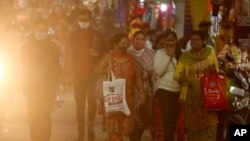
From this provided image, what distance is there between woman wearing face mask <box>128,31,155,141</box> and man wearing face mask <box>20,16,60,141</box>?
1332 mm

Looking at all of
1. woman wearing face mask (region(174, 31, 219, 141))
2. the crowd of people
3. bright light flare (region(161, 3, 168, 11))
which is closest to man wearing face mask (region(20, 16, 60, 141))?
the crowd of people

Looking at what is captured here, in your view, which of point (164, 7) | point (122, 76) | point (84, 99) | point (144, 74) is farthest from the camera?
point (164, 7)

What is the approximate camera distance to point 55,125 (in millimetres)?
15602

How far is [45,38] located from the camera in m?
11.9

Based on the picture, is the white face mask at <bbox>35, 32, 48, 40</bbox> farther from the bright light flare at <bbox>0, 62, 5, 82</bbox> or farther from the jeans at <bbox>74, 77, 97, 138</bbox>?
the bright light flare at <bbox>0, 62, 5, 82</bbox>

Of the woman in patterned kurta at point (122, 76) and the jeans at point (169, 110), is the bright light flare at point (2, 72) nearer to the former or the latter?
the jeans at point (169, 110)

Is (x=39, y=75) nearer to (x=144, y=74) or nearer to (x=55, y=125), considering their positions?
(x=144, y=74)

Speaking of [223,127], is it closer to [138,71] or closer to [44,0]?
[138,71]

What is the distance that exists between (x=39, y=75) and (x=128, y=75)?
1.72 meters

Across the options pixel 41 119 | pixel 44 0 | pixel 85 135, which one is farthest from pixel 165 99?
pixel 44 0

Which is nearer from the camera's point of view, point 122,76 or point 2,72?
point 122,76

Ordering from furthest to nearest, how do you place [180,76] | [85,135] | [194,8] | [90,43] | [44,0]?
[44,0] → [194,8] → [85,135] → [90,43] → [180,76]

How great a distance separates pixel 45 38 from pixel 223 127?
3293 millimetres

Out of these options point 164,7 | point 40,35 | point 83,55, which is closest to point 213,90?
point 40,35
